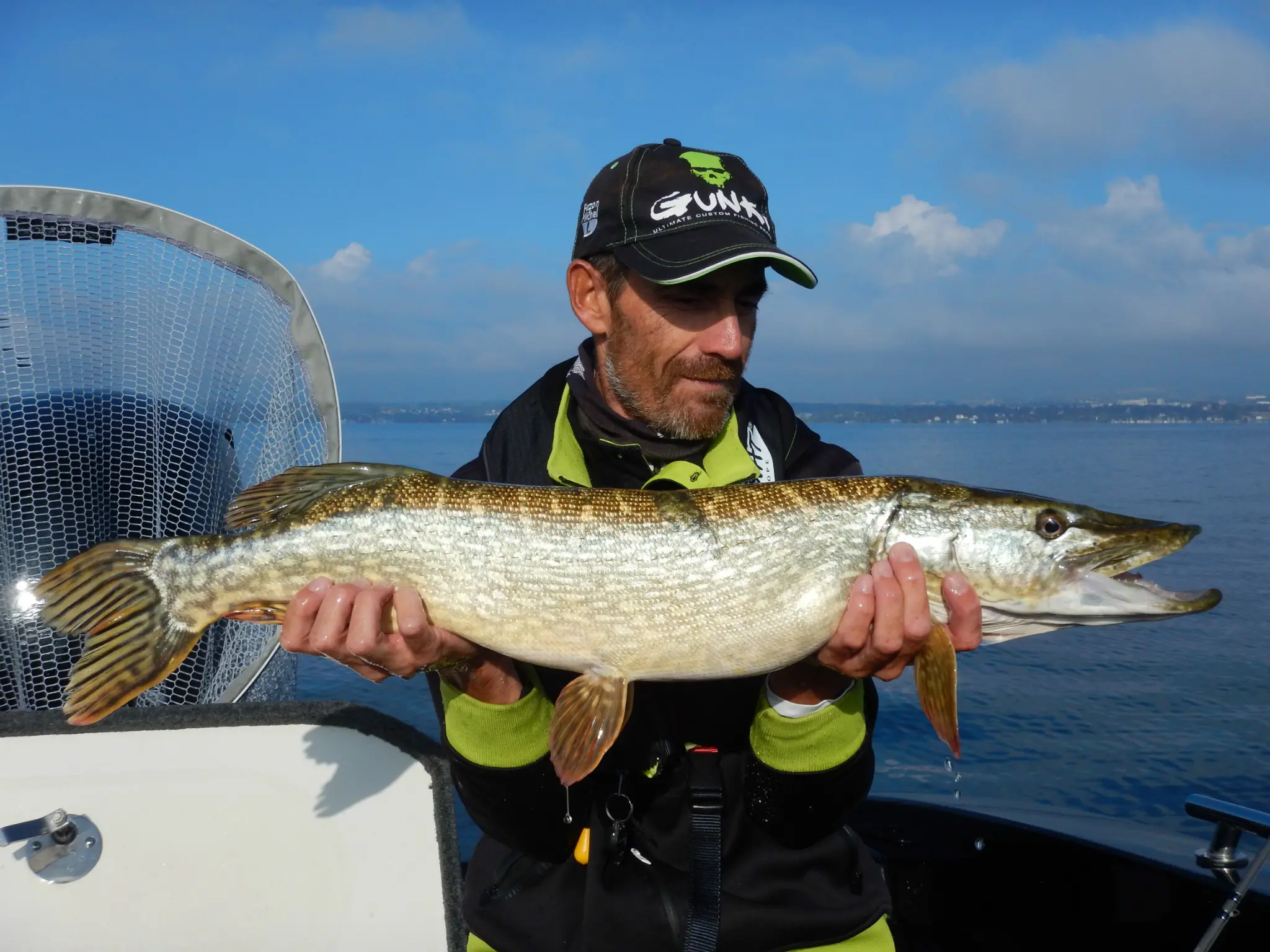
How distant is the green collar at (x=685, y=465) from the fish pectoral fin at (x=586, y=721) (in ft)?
2.34

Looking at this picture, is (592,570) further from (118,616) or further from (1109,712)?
(1109,712)

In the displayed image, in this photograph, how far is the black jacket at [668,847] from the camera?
257 cm

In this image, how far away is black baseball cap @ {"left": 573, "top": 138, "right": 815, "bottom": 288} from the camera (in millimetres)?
2768

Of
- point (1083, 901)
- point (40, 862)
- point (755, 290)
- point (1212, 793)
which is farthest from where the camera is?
point (1212, 793)

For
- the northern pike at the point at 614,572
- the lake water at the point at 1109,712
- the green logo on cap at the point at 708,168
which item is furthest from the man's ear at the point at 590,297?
the lake water at the point at 1109,712

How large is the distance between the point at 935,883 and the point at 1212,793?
288cm

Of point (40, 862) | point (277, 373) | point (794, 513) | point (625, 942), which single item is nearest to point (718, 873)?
point (625, 942)

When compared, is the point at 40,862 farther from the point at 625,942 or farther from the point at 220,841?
the point at 625,942

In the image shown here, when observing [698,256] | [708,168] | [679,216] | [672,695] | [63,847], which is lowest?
[63,847]

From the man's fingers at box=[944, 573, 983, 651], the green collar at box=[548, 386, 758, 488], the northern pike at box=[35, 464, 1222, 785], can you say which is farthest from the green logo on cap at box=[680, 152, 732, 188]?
the man's fingers at box=[944, 573, 983, 651]

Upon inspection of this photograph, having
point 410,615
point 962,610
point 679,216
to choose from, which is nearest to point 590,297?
point 679,216

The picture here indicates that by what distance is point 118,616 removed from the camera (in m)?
2.46

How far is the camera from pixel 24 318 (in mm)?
3582

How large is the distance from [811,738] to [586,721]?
70 centimetres
